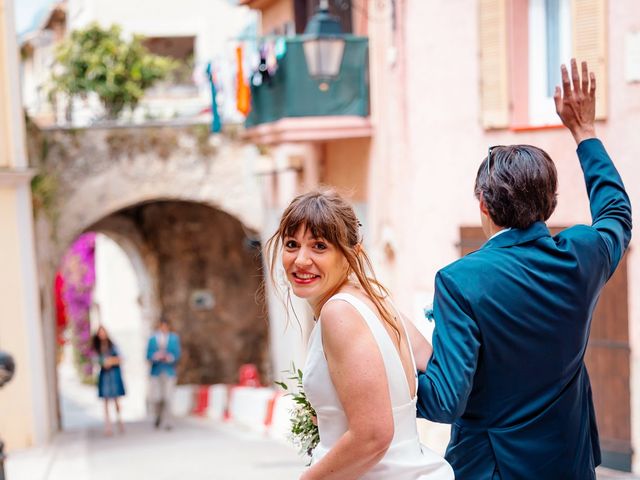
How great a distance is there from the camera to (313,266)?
2777 millimetres

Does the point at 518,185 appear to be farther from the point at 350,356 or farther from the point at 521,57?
the point at 521,57

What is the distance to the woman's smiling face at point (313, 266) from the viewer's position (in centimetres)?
278

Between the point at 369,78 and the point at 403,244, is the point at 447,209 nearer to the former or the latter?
the point at 403,244

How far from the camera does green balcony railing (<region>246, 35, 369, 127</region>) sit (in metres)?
12.7

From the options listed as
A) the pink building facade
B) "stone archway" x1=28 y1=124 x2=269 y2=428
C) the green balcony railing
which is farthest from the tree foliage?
the green balcony railing

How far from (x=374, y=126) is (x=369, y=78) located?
562 mm

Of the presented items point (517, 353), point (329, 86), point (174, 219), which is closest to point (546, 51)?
point (329, 86)

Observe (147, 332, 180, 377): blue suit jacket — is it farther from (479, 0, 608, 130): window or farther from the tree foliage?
(479, 0, 608, 130): window

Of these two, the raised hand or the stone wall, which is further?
the stone wall

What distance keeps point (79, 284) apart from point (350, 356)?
2829 cm

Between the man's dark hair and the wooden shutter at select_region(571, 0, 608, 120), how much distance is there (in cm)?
619

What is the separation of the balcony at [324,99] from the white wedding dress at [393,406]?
1019 centimetres

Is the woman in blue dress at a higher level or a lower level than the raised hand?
lower

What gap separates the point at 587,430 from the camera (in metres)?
2.92
